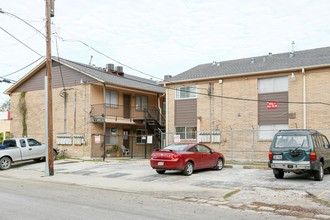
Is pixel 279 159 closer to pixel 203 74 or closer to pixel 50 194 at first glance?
pixel 50 194

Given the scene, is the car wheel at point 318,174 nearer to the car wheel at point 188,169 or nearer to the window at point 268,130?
the car wheel at point 188,169

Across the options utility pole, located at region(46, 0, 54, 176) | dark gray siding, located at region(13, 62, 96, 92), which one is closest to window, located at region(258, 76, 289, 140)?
utility pole, located at region(46, 0, 54, 176)

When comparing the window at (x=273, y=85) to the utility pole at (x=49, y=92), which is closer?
the utility pole at (x=49, y=92)

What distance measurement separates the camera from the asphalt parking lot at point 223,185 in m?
9.96

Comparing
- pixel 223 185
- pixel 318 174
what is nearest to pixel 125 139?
pixel 223 185

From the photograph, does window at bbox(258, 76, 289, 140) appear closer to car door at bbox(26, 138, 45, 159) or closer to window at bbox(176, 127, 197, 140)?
window at bbox(176, 127, 197, 140)

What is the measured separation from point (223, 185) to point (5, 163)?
1349 cm

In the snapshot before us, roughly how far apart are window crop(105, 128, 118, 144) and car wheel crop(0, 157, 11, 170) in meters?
9.20

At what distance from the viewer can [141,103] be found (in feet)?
110

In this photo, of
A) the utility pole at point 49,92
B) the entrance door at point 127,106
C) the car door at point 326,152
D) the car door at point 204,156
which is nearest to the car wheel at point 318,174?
the car door at point 326,152

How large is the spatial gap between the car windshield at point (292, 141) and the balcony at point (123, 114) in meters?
15.6

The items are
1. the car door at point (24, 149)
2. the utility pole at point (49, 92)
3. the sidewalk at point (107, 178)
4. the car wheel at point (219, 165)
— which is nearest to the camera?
the sidewalk at point (107, 178)

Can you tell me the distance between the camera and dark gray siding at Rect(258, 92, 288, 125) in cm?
2261

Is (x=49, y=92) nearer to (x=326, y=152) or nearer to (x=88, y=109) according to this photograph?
(x=88, y=109)
